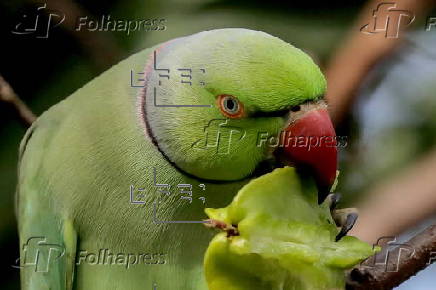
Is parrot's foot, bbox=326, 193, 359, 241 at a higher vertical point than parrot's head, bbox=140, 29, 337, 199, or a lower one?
lower

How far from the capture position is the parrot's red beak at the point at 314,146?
52.2 inches

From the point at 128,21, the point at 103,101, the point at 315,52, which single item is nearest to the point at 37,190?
the point at 103,101

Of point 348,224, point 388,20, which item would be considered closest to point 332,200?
point 348,224

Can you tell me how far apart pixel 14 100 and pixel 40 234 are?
0.38 metres

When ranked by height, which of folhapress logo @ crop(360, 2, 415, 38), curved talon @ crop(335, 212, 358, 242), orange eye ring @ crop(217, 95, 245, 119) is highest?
folhapress logo @ crop(360, 2, 415, 38)

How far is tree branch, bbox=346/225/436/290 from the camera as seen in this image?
37.0 inches

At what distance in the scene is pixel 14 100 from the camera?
1.77 meters

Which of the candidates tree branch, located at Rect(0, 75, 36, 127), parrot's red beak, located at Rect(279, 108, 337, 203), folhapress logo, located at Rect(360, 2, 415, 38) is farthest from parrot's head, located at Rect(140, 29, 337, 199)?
folhapress logo, located at Rect(360, 2, 415, 38)

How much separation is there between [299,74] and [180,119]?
11.0 inches

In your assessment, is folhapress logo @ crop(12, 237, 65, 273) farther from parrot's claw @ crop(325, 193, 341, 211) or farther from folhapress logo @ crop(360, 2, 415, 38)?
folhapress logo @ crop(360, 2, 415, 38)

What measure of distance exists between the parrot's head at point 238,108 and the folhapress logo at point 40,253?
385 millimetres

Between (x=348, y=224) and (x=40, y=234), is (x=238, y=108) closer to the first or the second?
(x=348, y=224)

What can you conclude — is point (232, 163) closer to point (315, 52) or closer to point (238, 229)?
point (238, 229)

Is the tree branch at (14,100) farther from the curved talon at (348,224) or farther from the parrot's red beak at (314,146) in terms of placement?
the curved talon at (348,224)
